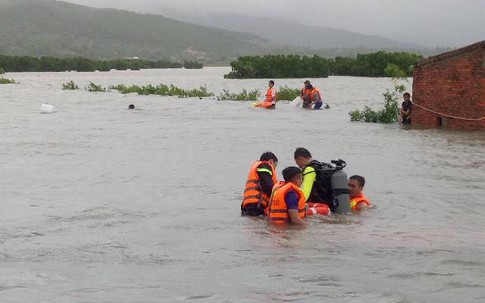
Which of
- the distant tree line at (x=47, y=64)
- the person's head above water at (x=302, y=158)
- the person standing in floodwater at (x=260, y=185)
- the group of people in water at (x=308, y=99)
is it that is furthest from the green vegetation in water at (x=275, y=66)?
the person standing in floodwater at (x=260, y=185)

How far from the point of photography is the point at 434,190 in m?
14.8

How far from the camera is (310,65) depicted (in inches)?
3132

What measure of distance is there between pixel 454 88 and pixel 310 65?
54705mm

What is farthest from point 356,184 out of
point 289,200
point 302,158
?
point 289,200

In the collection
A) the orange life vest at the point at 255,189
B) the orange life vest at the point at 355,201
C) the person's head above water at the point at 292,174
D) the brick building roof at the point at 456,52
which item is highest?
the brick building roof at the point at 456,52

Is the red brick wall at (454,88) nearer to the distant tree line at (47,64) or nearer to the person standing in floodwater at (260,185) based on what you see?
the person standing in floodwater at (260,185)

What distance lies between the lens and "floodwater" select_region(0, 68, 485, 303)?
8133 mm

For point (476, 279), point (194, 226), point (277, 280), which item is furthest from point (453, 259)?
point (194, 226)

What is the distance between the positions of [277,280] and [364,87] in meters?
53.5

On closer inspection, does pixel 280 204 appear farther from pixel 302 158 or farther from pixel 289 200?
pixel 302 158

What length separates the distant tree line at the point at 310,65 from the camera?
7404cm

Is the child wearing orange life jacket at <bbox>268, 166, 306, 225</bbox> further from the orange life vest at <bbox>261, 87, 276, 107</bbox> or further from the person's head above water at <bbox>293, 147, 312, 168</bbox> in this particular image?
the orange life vest at <bbox>261, 87, 276, 107</bbox>

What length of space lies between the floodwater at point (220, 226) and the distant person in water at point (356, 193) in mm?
335

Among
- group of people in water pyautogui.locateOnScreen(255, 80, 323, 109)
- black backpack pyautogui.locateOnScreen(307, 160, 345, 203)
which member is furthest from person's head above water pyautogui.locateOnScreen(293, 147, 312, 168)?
group of people in water pyautogui.locateOnScreen(255, 80, 323, 109)
